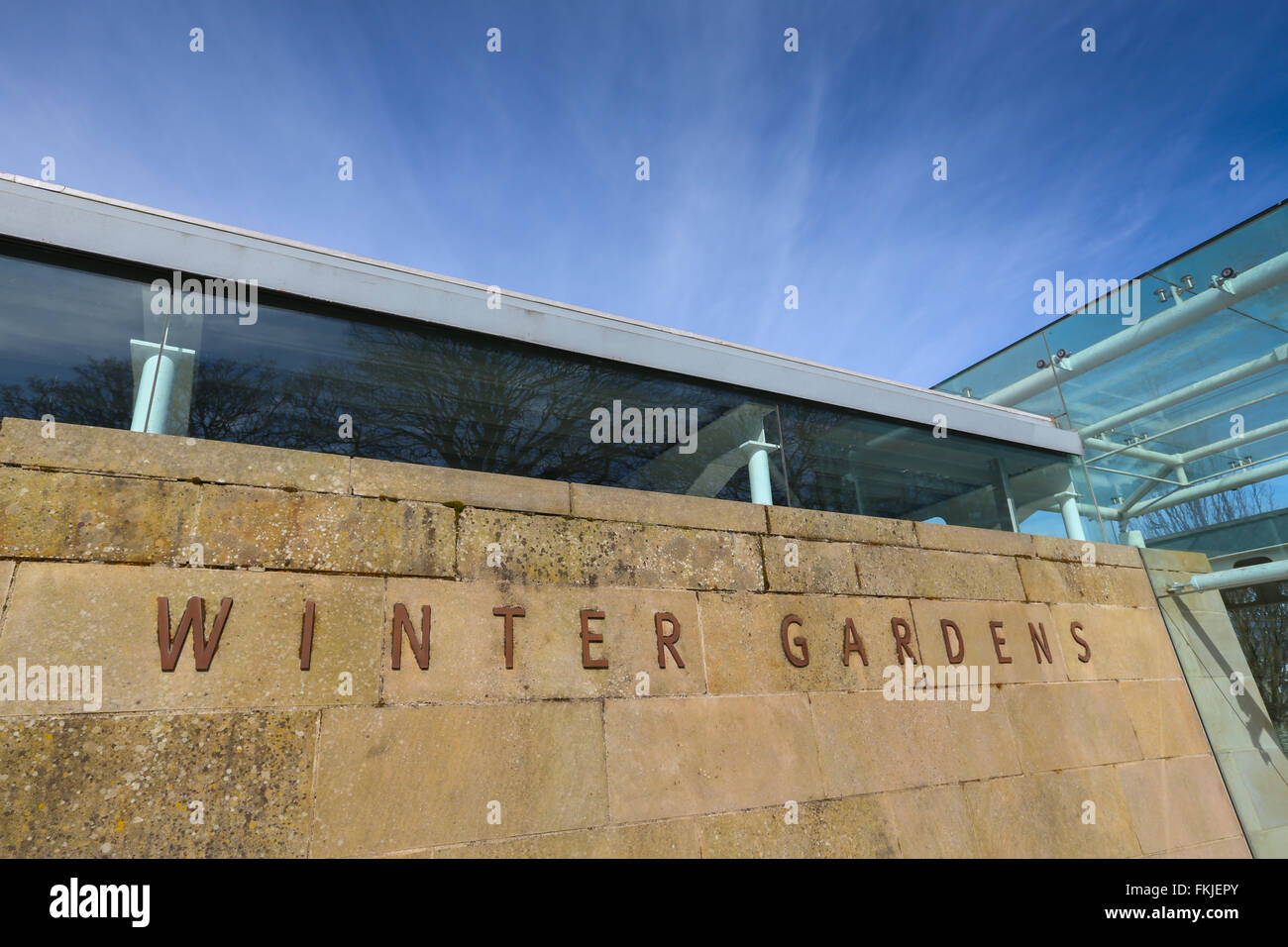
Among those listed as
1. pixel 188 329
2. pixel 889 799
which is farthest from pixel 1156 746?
pixel 188 329

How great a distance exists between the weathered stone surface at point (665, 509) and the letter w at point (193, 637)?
206 cm

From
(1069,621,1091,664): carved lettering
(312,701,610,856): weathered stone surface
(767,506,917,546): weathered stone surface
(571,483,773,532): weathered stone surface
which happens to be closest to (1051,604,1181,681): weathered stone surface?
(1069,621,1091,664): carved lettering

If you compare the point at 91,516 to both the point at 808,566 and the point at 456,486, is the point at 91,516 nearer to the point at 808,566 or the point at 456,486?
the point at 456,486

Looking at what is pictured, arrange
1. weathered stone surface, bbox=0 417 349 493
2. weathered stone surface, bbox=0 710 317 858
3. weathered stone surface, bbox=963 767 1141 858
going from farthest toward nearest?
weathered stone surface, bbox=963 767 1141 858 < weathered stone surface, bbox=0 417 349 493 < weathered stone surface, bbox=0 710 317 858

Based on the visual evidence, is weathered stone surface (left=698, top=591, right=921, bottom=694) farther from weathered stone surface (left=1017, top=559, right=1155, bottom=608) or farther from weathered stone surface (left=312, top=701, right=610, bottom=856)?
weathered stone surface (left=1017, top=559, right=1155, bottom=608)

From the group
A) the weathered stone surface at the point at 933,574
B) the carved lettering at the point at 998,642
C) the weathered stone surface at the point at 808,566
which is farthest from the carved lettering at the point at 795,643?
the carved lettering at the point at 998,642

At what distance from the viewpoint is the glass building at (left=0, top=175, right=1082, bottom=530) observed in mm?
3875

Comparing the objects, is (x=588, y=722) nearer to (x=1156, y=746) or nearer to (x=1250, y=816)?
(x=1156, y=746)

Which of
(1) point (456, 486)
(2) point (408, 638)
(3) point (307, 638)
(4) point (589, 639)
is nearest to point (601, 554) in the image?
(4) point (589, 639)

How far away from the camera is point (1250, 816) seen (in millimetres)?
6316

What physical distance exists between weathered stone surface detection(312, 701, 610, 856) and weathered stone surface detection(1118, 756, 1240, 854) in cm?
488

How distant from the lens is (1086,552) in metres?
6.86

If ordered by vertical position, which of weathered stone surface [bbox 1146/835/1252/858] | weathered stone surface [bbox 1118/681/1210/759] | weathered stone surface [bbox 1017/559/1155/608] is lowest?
weathered stone surface [bbox 1146/835/1252/858]
